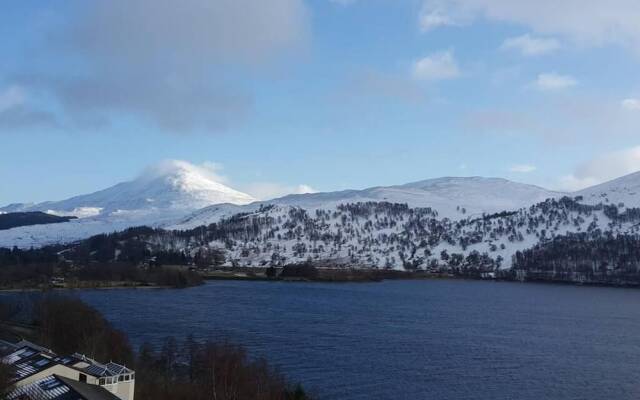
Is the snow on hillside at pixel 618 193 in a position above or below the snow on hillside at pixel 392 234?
above

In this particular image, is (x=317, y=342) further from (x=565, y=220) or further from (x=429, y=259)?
(x=565, y=220)

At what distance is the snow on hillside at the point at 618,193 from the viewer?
15079cm

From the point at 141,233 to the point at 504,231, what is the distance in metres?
76.3

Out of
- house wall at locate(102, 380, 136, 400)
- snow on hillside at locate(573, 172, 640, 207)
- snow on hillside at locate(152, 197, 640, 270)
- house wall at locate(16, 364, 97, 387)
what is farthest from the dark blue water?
snow on hillside at locate(573, 172, 640, 207)

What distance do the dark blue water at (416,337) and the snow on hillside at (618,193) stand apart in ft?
310

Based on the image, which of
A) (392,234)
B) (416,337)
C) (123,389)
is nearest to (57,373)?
(123,389)

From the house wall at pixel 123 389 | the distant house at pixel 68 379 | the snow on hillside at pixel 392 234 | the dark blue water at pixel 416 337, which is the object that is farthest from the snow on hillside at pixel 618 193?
the distant house at pixel 68 379

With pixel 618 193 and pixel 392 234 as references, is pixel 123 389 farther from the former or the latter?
pixel 618 193

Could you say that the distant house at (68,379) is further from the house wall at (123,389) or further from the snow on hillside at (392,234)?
the snow on hillside at (392,234)

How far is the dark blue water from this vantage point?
26.2 meters

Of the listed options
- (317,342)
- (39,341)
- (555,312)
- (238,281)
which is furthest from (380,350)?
(238,281)

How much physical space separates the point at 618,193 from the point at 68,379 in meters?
161

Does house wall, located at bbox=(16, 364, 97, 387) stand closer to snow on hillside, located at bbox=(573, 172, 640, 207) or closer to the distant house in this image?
the distant house

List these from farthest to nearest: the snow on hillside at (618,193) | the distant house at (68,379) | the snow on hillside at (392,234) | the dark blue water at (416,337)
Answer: the snow on hillside at (618,193)
the snow on hillside at (392,234)
the dark blue water at (416,337)
the distant house at (68,379)
